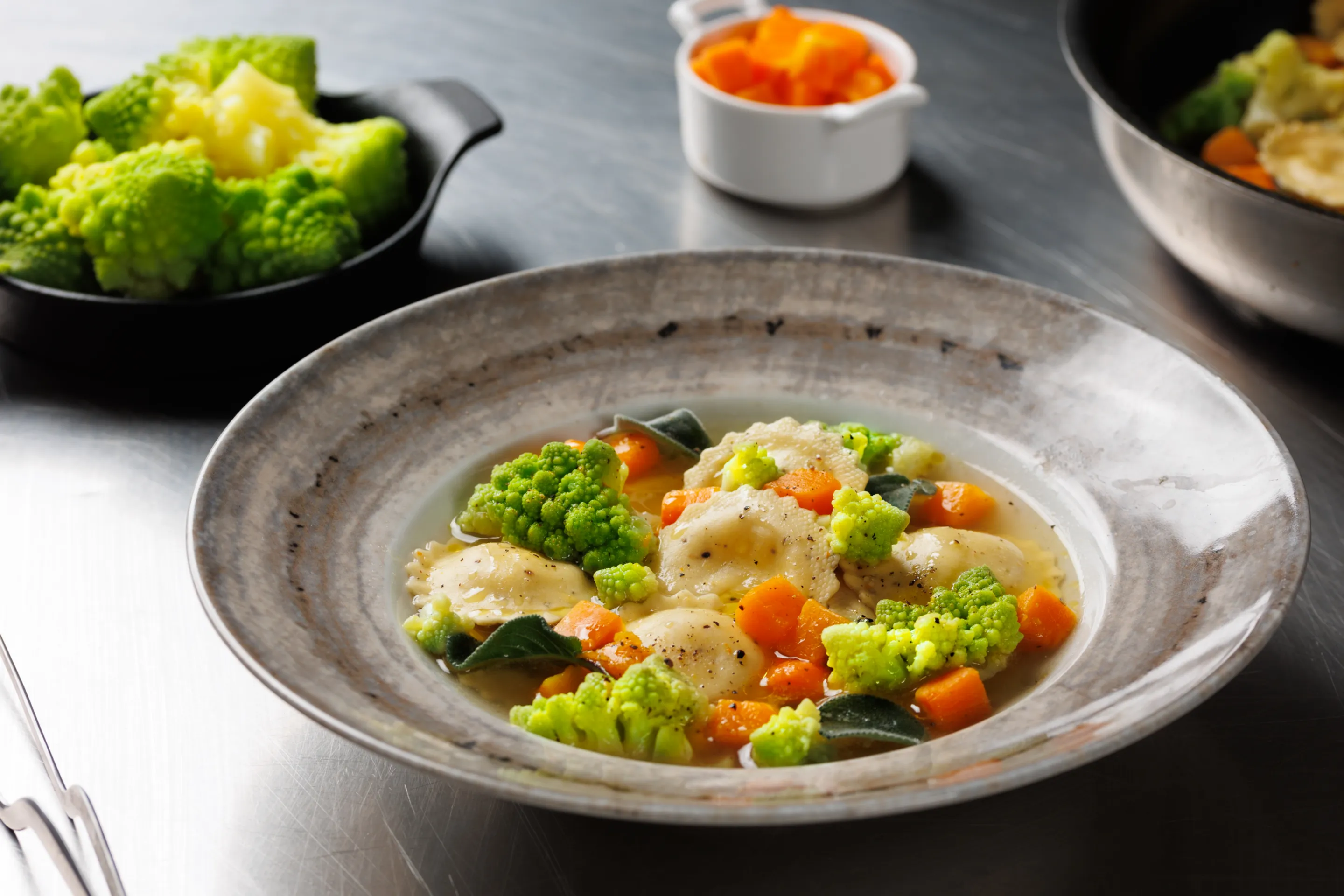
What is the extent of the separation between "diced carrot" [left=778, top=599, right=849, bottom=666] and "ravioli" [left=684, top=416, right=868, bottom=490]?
1.04 ft

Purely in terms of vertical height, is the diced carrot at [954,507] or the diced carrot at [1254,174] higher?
the diced carrot at [1254,174]

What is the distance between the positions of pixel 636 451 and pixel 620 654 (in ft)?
1.74

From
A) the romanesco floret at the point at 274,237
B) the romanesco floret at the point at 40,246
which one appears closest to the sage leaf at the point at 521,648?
the romanesco floret at the point at 274,237

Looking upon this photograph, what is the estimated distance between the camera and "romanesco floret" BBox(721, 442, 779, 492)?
2141 millimetres

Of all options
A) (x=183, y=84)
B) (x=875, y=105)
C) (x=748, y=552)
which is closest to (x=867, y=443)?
(x=748, y=552)

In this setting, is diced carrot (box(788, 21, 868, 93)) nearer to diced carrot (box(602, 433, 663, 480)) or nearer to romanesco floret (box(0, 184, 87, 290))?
diced carrot (box(602, 433, 663, 480))

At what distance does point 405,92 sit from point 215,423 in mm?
1009

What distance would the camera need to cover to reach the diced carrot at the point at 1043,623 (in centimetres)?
187

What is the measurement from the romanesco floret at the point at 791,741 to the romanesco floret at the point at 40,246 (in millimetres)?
1779

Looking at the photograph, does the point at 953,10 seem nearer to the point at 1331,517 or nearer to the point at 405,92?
the point at 405,92

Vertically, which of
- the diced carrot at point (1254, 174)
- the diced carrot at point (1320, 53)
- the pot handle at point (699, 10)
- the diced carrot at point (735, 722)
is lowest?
the diced carrot at point (735, 722)

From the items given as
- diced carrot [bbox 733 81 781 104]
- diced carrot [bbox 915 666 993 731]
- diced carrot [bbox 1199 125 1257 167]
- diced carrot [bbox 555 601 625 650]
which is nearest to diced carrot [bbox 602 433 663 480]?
diced carrot [bbox 555 601 625 650]

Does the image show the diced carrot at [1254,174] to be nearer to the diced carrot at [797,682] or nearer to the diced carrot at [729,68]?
the diced carrot at [729,68]

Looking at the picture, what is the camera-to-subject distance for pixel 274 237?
2594 millimetres
